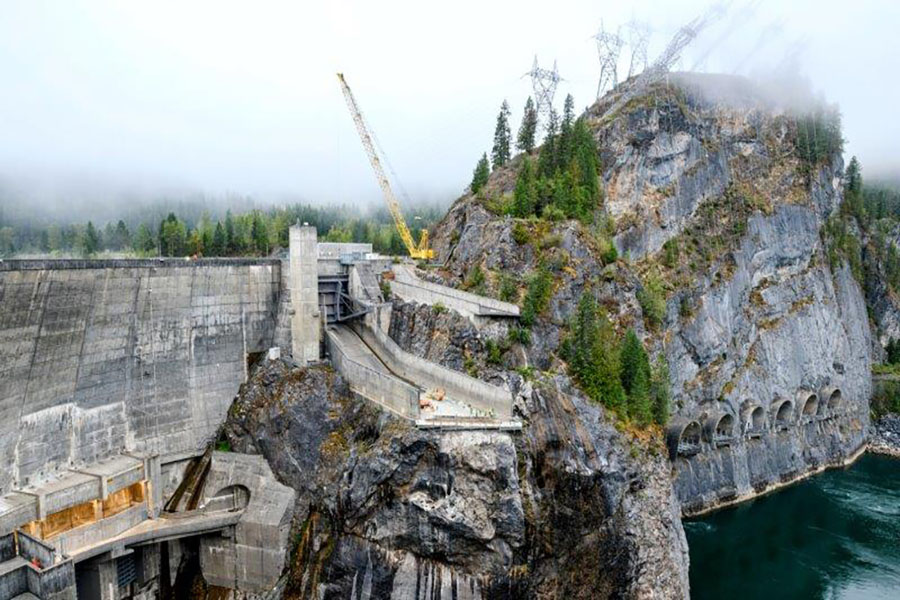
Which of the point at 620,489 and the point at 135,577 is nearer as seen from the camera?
the point at 135,577

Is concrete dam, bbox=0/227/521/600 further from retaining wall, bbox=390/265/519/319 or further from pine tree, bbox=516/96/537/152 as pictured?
pine tree, bbox=516/96/537/152

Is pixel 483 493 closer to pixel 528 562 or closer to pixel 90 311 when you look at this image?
pixel 528 562

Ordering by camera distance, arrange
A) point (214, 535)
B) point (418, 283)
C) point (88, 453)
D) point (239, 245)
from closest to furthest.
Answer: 1. point (88, 453)
2. point (214, 535)
3. point (418, 283)
4. point (239, 245)

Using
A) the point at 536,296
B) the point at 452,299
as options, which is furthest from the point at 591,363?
the point at 452,299

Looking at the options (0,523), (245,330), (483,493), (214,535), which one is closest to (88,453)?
(0,523)

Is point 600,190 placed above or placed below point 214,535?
above

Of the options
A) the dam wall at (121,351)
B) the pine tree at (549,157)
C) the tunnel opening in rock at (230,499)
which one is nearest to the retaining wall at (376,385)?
the dam wall at (121,351)

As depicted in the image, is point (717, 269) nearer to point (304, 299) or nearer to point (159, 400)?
point (304, 299)
